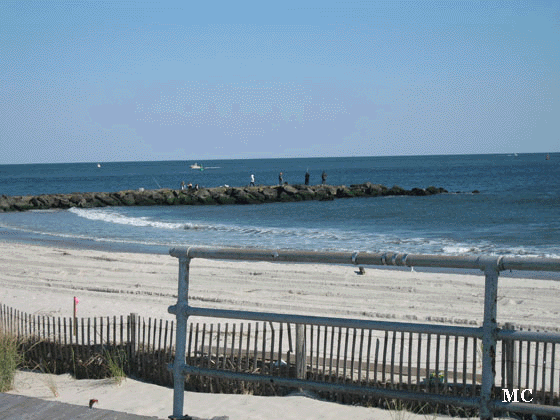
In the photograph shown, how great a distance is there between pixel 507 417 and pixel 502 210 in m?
42.6

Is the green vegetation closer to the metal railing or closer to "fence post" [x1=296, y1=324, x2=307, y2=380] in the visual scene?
"fence post" [x1=296, y1=324, x2=307, y2=380]

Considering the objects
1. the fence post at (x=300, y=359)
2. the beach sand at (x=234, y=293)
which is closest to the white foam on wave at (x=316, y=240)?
the beach sand at (x=234, y=293)

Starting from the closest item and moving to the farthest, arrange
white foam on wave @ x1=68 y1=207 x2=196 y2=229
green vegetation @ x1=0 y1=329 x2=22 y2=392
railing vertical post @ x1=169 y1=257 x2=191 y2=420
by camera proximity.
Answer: railing vertical post @ x1=169 y1=257 x2=191 y2=420
green vegetation @ x1=0 y1=329 x2=22 y2=392
white foam on wave @ x1=68 y1=207 x2=196 y2=229

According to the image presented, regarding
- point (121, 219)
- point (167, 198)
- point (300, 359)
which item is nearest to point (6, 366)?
point (300, 359)

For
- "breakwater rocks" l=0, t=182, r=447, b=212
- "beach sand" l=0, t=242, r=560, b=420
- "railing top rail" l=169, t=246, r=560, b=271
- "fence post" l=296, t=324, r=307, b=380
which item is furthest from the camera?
"breakwater rocks" l=0, t=182, r=447, b=212

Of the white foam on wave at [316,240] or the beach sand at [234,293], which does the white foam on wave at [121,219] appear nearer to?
the white foam on wave at [316,240]

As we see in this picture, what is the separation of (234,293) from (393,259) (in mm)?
11567

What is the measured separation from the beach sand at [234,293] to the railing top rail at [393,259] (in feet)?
8.41

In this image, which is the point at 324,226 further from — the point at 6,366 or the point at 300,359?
the point at 6,366

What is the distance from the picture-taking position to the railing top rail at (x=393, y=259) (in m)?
3.31

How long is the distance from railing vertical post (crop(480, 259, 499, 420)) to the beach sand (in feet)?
10.7

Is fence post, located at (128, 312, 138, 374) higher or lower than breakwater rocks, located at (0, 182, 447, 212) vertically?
higher

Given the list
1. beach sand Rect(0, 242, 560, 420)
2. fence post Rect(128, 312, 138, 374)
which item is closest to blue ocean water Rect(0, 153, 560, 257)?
beach sand Rect(0, 242, 560, 420)

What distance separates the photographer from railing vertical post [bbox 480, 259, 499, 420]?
11.2ft
